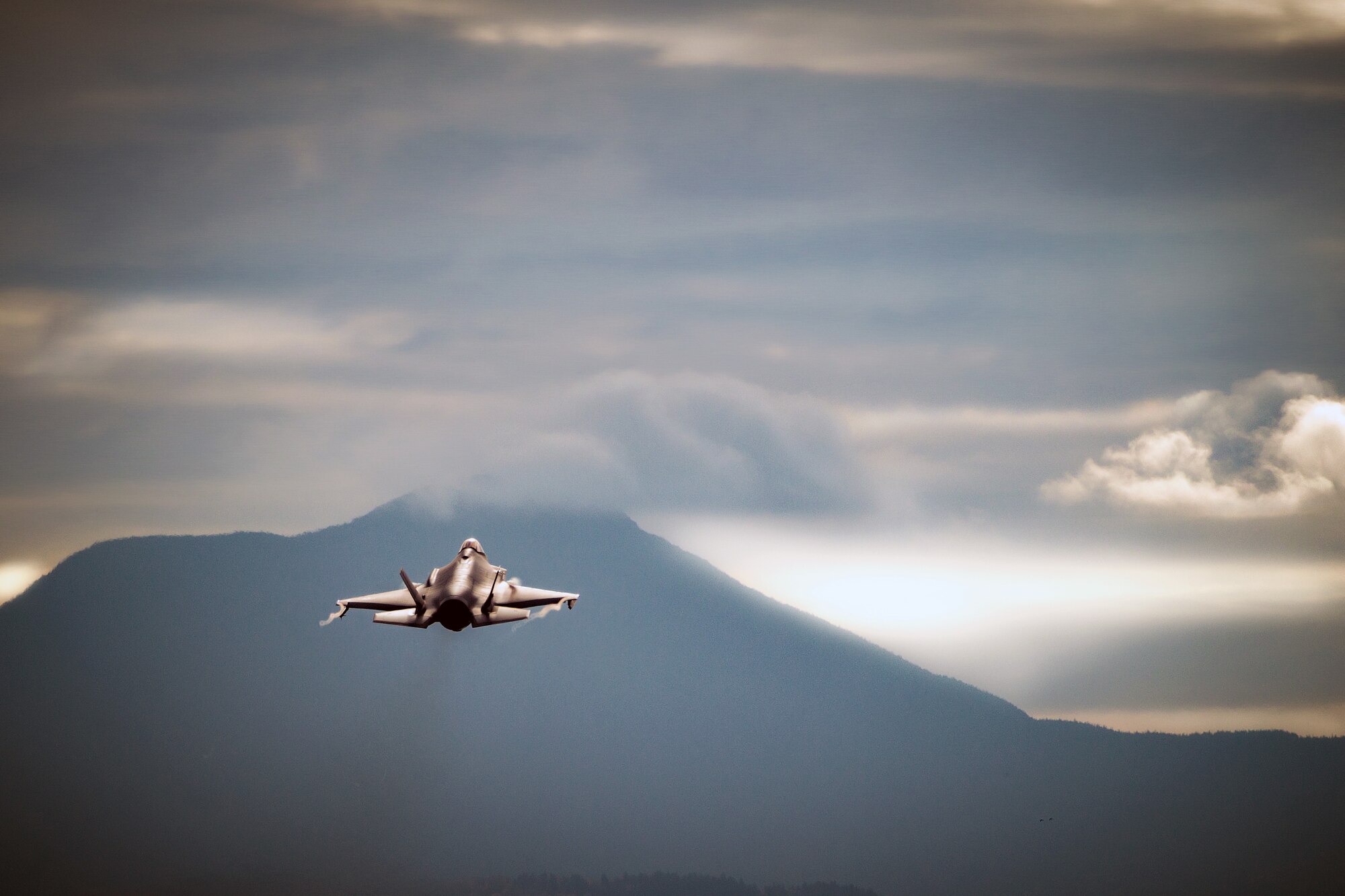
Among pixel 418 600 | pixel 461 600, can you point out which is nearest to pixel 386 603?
pixel 418 600

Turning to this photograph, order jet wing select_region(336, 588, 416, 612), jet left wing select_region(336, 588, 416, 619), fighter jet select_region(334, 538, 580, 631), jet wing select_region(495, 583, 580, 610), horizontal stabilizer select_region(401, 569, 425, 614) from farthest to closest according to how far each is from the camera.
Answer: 1. jet wing select_region(495, 583, 580, 610)
2. jet wing select_region(336, 588, 416, 612)
3. jet left wing select_region(336, 588, 416, 619)
4. fighter jet select_region(334, 538, 580, 631)
5. horizontal stabilizer select_region(401, 569, 425, 614)

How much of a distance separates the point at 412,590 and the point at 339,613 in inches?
259

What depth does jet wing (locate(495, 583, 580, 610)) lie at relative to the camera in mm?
94312

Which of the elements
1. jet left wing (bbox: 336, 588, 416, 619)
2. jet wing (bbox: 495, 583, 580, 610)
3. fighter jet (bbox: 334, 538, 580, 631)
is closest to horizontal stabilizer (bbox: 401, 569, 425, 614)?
fighter jet (bbox: 334, 538, 580, 631)

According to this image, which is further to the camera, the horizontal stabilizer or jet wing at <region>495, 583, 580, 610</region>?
jet wing at <region>495, 583, 580, 610</region>

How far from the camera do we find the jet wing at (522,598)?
309 feet

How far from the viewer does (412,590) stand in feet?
292

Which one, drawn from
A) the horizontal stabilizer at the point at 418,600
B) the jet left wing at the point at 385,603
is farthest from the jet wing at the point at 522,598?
the jet left wing at the point at 385,603

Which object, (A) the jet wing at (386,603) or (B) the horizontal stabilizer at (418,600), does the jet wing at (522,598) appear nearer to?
(B) the horizontal stabilizer at (418,600)

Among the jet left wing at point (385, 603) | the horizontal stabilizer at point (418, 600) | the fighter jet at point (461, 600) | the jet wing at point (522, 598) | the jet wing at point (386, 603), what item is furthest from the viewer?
the jet wing at point (522, 598)

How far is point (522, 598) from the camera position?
9562cm

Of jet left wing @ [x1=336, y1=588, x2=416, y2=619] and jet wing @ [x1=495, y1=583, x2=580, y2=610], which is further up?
jet wing @ [x1=495, y1=583, x2=580, y2=610]

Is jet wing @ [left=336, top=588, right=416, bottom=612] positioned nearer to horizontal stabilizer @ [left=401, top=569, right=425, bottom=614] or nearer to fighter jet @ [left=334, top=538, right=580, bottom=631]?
fighter jet @ [left=334, top=538, right=580, bottom=631]

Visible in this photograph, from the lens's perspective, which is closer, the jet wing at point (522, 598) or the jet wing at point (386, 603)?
the jet wing at point (386, 603)
